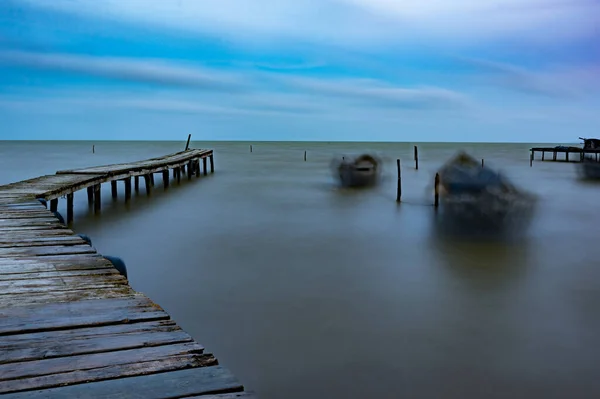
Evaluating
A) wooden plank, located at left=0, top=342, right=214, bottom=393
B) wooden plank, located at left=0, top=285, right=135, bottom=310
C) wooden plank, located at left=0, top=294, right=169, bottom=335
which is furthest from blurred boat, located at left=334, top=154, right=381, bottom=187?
wooden plank, located at left=0, top=342, right=214, bottom=393

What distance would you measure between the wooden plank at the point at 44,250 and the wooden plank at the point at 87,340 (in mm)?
2254

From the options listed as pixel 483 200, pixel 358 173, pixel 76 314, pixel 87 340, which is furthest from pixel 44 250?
pixel 358 173

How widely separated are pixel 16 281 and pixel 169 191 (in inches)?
654

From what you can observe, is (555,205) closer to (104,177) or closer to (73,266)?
(104,177)

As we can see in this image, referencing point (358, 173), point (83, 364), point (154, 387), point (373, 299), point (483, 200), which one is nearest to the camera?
point (154, 387)

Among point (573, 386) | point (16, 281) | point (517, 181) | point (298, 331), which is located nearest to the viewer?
point (16, 281)

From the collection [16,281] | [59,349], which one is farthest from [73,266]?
[59,349]

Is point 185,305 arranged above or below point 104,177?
below

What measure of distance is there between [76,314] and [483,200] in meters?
10.7

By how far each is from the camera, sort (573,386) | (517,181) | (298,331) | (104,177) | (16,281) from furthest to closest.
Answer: (517,181) < (104,177) < (298,331) < (573,386) < (16,281)

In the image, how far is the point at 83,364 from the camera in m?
2.54

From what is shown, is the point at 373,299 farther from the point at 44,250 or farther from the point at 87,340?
the point at 87,340

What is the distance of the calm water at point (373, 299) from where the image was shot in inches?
184

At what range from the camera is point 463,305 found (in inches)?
259
